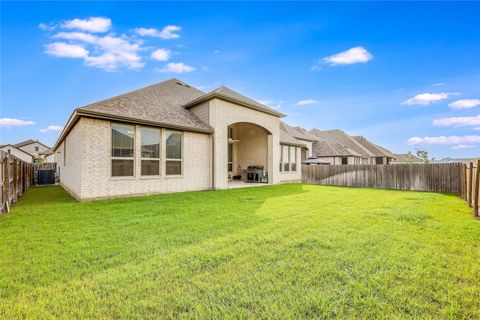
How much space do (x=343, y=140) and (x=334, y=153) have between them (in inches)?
235

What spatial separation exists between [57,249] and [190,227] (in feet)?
7.67

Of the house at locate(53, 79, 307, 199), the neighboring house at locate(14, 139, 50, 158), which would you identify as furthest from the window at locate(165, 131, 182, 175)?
the neighboring house at locate(14, 139, 50, 158)

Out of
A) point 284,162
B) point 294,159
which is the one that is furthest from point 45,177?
point 294,159

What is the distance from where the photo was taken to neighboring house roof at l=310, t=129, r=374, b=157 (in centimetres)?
3053

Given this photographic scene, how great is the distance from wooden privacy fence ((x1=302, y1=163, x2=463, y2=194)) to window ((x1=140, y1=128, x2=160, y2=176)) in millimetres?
12626

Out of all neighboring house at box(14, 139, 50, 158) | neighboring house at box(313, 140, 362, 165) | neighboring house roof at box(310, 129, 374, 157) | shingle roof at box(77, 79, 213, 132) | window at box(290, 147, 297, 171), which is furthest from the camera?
neighboring house at box(14, 139, 50, 158)

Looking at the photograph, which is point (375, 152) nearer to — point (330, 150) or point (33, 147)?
point (330, 150)

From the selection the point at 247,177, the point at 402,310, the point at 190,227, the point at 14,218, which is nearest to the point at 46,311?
the point at 190,227

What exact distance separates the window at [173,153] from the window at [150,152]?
491 millimetres

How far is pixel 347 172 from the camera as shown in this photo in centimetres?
1617

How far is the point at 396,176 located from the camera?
14102 millimetres

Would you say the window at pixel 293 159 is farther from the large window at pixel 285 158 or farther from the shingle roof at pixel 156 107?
the shingle roof at pixel 156 107

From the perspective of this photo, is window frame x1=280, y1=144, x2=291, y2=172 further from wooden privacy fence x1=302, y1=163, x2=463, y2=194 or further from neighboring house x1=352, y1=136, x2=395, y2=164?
neighboring house x1=352, y1=136, x2=395, y2=164

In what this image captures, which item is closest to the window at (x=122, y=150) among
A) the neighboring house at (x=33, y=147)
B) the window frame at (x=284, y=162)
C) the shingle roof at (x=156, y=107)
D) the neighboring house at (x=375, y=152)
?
the shingle roof at (x=156, y=107)
